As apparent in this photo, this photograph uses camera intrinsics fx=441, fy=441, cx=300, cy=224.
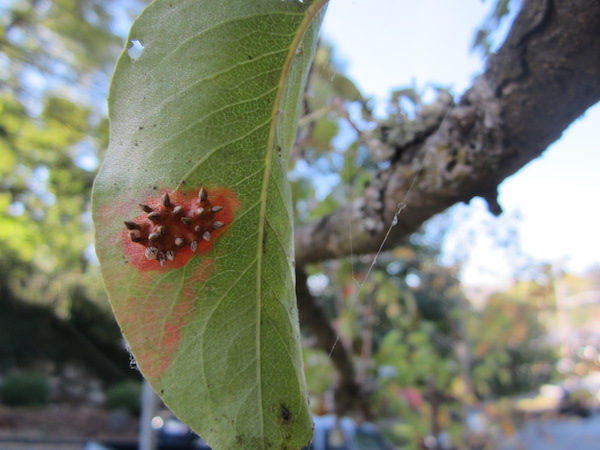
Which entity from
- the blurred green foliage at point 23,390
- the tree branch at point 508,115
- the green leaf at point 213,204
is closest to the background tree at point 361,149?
the tree branch at point 508,115

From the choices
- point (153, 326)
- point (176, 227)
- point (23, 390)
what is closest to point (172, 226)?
point (176, 227)

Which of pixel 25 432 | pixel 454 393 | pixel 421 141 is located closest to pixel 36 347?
pixel 25 432

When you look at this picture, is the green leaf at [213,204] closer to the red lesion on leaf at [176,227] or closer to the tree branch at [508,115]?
the red lesion on leaf at [176,227]

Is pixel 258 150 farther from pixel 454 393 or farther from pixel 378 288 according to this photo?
pixel 454 393

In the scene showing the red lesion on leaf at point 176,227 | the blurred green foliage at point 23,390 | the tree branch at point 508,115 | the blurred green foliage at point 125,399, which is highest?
the blurred green foliage at point 23,390

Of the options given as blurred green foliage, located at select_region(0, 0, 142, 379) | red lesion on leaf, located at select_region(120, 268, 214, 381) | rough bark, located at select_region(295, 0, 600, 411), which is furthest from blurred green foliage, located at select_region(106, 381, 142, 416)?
red lesion on leaf, located at select_region(120, 268, 214, 381)

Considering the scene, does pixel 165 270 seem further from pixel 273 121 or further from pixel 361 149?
pixel 361 149

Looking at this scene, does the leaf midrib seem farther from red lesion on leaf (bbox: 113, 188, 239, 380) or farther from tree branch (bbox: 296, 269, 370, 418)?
tree branch (bbox: 296, 269, 370, 418)

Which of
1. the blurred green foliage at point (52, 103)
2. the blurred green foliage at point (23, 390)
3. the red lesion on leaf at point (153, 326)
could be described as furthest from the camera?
the blurred green foliage at point (23, 390)
